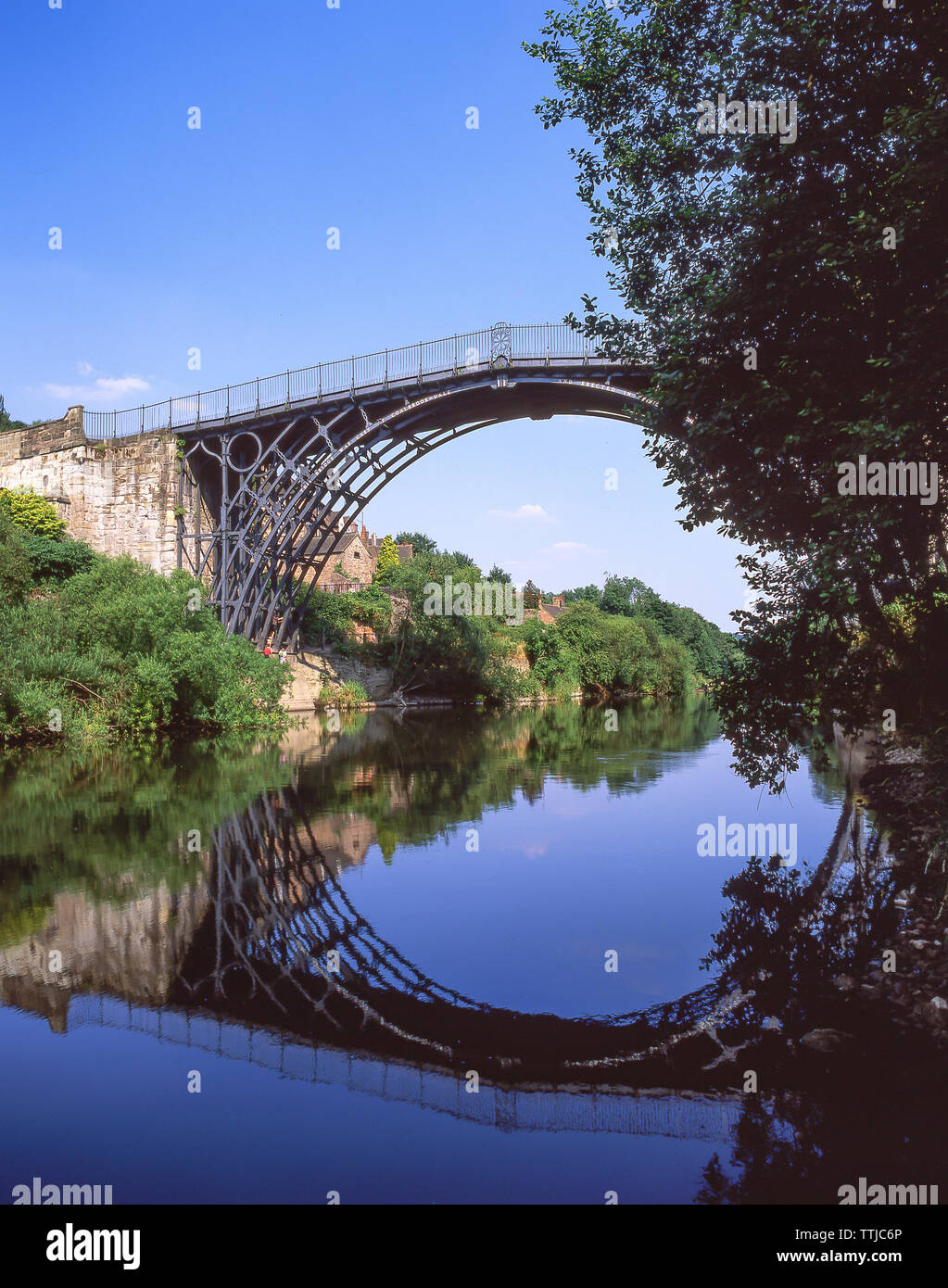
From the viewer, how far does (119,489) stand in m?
36.4

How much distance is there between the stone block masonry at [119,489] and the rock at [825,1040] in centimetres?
3347

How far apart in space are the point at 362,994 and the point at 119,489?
33.7 metres

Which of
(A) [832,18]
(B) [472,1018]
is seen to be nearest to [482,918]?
(B) [472,1018]

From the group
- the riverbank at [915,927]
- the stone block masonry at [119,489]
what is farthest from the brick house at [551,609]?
the riverbank at [915,927]

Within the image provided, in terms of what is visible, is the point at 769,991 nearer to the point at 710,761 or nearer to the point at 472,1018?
the point at 472,1018

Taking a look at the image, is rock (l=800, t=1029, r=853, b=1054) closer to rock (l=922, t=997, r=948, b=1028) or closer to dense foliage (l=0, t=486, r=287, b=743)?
rock (l=922, t=997, r=948, b=1028)

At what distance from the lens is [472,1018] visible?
661 centimetres

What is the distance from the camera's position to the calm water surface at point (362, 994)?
4742 millimetres

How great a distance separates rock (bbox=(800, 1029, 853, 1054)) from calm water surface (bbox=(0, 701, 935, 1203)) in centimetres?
74

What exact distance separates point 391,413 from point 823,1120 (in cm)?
2830

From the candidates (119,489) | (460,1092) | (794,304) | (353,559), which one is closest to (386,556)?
(353,559)

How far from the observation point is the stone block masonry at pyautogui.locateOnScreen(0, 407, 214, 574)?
35.9 metres

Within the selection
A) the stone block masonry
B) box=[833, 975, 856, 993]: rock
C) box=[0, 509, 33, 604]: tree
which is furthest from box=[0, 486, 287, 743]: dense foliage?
box=[833, 975, 856, 993]: rock

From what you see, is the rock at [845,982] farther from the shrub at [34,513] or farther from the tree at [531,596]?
the tree at [531,596]
